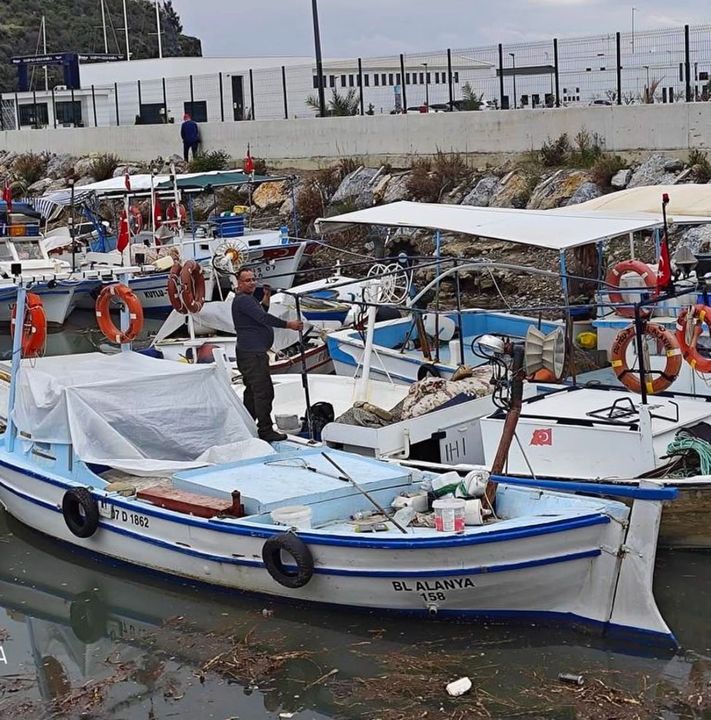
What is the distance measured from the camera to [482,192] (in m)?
30.0

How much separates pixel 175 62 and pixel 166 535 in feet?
164

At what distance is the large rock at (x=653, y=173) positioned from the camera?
26641 millimetres

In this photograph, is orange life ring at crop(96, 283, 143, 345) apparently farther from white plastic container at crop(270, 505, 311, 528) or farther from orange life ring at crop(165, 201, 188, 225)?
orange life ring at crop(165, 201, 188, 225)

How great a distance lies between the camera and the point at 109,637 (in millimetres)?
10867

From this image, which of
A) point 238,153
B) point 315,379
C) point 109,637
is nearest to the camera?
point 109,637

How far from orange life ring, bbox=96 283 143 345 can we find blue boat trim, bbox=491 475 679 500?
5.40 meters

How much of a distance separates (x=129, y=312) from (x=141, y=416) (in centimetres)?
270

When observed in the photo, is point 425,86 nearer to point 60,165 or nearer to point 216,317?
point 60,165

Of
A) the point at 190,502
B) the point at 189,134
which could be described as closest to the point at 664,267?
the point at 190,502

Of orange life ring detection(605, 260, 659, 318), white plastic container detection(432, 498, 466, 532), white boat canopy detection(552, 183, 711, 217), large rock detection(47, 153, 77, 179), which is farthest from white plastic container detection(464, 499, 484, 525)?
large rock detection(47, 153, 77, 179)

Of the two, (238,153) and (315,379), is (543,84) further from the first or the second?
(315,379)

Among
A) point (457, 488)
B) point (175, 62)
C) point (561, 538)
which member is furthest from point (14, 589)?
point (175, 62)

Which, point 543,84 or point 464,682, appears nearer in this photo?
point 464,682

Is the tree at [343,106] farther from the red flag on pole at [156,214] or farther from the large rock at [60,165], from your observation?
the red flag on pole at [156,214]
